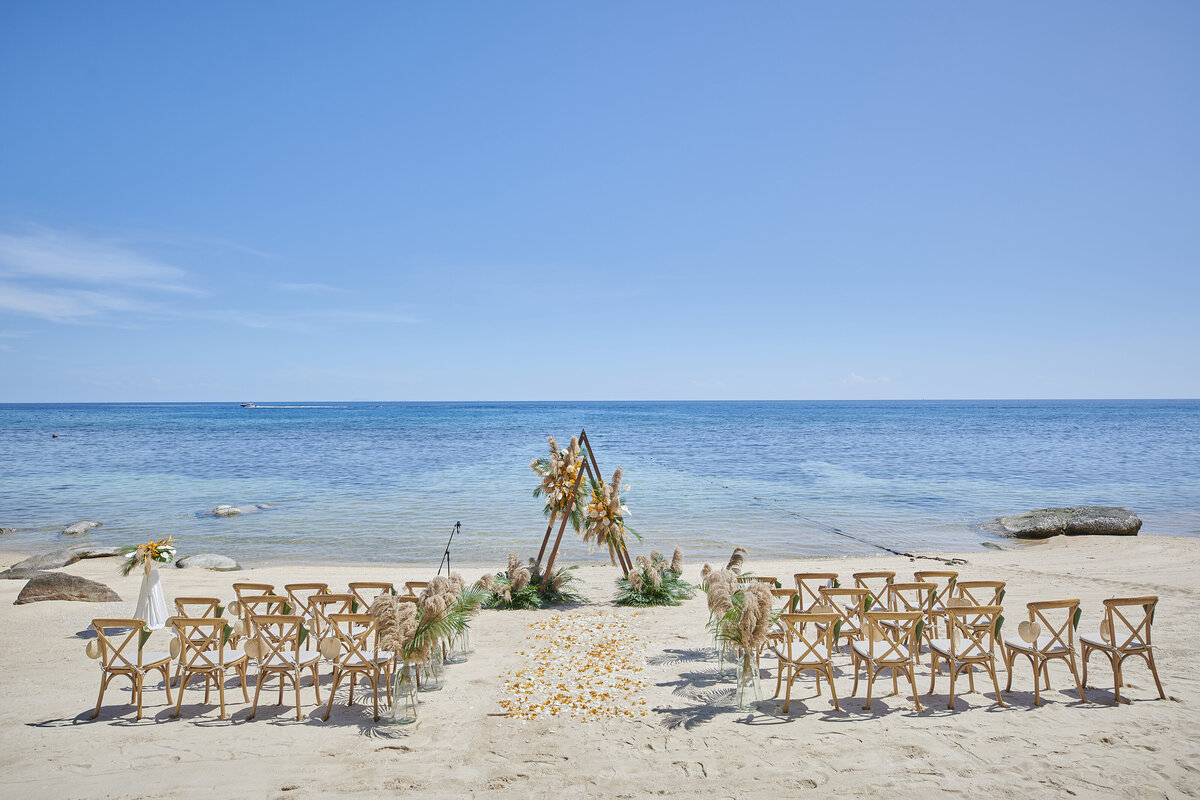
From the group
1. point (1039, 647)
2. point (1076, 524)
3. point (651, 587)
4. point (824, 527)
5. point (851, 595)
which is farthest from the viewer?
point (824, 527)

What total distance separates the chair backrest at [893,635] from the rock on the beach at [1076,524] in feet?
42.4

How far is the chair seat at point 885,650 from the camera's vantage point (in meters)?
6.11

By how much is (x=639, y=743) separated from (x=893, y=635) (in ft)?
10.6

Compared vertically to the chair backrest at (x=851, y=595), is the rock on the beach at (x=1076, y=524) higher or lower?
lower

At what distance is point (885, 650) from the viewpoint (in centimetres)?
639

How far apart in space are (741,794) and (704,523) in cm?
1374

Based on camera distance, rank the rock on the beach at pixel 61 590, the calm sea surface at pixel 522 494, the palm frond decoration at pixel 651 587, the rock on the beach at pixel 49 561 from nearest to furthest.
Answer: the rock on the beach at pixel 61 590, the palm frond decoration at pixel 651 587, the rock on the beach at pixel 49 561, the calm sea surface at pixel 522 494

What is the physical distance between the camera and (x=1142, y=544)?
48.2 ft

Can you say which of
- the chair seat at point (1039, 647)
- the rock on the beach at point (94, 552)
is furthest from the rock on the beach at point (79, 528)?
the chair seat at point (1039, 647)

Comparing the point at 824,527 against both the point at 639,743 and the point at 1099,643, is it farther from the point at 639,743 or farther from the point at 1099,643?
the point at 639,743

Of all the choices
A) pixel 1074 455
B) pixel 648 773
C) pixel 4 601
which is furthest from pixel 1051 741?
pixel 1074 455

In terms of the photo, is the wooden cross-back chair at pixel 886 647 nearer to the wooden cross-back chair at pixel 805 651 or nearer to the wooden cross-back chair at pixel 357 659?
the wooden cross-back chair at pixel 805 651

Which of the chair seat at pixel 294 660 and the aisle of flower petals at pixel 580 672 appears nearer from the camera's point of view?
the chair seat at pixel 294 660

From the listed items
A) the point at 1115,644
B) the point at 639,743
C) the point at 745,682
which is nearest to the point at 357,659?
the point at 639,743
